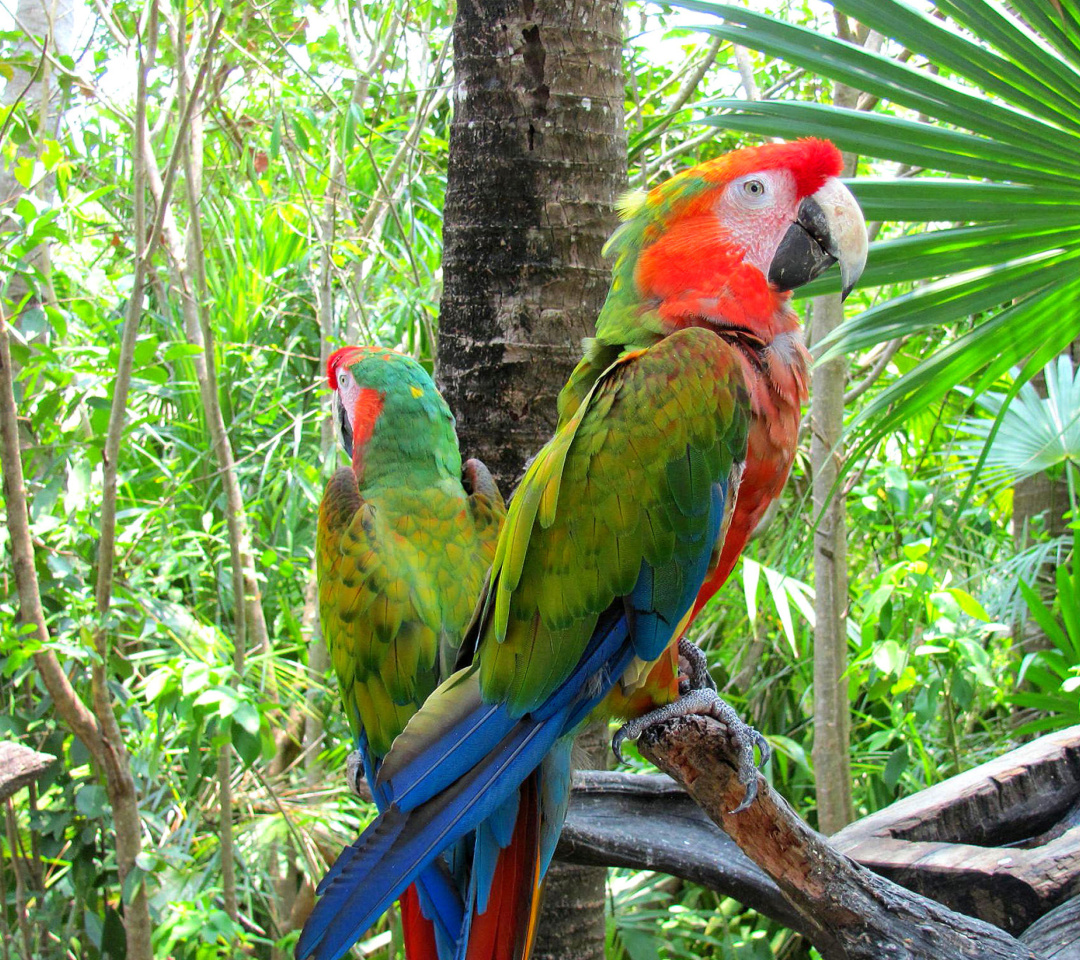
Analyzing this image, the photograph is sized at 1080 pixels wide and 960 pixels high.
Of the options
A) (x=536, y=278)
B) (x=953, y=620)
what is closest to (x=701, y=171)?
(x=536, y=278)

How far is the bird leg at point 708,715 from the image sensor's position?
1.08m

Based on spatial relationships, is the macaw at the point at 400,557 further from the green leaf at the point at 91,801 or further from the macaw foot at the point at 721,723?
the green leaf at the point at 91,801

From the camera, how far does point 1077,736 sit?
5.74 ft

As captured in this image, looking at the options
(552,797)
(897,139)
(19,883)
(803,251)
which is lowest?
(19,883)

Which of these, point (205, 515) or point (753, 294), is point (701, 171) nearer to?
point (753, 294)

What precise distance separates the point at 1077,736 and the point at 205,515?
2.05 m

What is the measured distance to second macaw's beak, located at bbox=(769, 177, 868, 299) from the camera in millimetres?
1200

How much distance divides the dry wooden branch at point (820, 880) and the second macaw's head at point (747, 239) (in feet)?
1.65

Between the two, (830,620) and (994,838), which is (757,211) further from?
(830,620)

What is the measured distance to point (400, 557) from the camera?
1.29m

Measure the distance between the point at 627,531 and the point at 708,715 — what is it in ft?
0.87

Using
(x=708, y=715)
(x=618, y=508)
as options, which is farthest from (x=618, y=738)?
(x=618, y=508)

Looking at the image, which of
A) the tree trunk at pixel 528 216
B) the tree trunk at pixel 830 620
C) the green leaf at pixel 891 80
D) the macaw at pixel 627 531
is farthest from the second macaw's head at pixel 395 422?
the tree trunk at pixel 830 620

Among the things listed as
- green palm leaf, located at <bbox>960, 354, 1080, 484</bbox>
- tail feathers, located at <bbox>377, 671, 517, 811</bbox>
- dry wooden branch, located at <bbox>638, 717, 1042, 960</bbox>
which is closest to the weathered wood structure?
dry wooden branch, located at <bbox>638, 717, 1042, 960</bbox>
